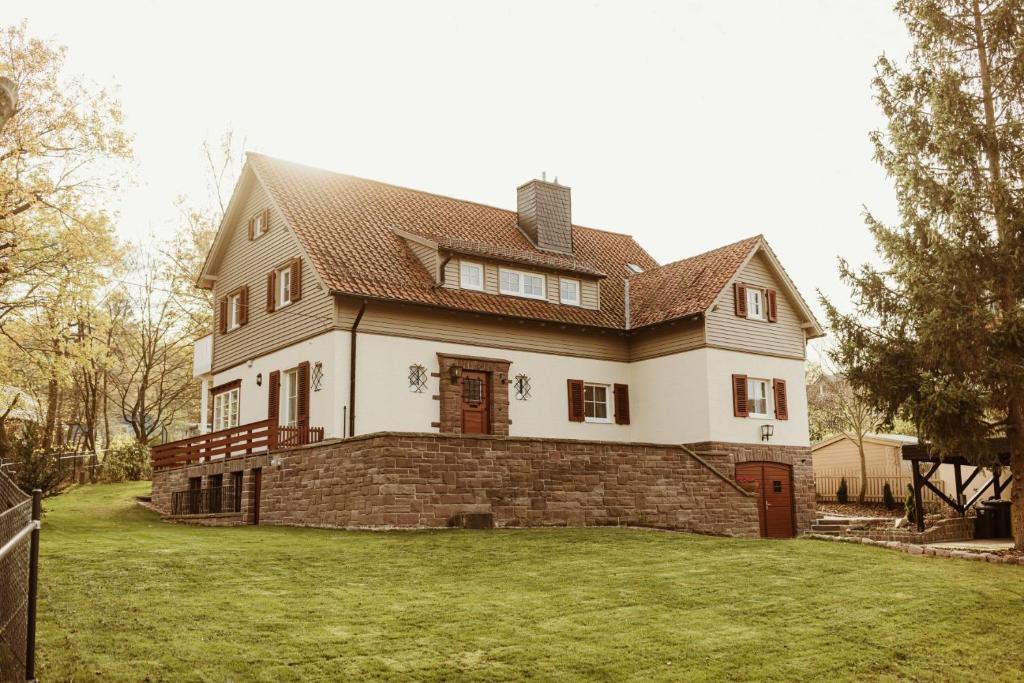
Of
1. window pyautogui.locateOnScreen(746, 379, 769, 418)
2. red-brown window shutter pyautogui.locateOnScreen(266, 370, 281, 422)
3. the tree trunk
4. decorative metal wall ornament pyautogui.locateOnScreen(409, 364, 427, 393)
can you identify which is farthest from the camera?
the tree trunk

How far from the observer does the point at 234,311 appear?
Answer: 2798 centimetres

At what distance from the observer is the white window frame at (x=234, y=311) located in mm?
27297

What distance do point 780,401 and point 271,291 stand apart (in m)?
15.1

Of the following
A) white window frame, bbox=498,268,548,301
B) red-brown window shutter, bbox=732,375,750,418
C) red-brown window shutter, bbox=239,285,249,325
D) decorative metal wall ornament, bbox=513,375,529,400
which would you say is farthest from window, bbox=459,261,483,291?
red-brown window shutter, bbox=732,375,750,418

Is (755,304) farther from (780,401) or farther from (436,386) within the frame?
(436,386)

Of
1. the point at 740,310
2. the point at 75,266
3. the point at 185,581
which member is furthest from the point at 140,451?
the point at 185,581

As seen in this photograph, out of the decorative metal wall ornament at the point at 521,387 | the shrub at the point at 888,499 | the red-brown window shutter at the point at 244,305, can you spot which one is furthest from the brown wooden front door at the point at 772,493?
the red-brown window shutter at the point at 244,305

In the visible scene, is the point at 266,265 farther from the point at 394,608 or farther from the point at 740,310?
the point at 394,608

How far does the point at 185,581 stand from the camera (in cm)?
1138

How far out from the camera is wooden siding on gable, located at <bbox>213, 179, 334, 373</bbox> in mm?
23000

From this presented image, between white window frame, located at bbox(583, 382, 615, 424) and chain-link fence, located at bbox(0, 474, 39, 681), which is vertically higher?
white window frame, located at bbox(583, 382, 615, 424)

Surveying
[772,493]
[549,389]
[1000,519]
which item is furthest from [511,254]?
[1000,519]

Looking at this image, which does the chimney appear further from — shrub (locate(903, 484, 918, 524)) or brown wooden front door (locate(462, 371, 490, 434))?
shrub (locate(903, 484, 918, 524))

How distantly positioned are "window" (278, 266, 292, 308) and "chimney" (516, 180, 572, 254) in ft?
27.0
